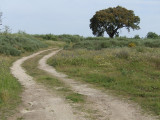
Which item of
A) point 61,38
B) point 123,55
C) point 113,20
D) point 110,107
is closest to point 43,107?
point 110,107

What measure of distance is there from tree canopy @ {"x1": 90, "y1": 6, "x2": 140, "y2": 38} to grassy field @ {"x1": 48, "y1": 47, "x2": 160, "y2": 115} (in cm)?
3279

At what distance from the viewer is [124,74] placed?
42.6 ft

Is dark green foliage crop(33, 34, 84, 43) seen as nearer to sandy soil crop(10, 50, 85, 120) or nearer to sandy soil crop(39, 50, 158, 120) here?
sandy soil crop(39, 50, 158, 120)

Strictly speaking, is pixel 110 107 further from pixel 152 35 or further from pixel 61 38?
pixel 61 38

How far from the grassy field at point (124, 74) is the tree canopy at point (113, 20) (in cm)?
3279

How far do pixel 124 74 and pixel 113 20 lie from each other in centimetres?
3911

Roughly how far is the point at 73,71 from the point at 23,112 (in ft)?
27.9

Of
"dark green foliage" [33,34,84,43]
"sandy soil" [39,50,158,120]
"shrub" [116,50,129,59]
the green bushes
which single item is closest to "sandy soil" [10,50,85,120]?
"sandy soil" [39,50,158,120]

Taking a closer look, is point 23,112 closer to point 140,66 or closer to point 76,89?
Answer: point 76,89

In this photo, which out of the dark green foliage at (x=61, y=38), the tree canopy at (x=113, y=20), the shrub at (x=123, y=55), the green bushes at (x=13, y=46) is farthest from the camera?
the dark green foliage at (x=61, y=38)

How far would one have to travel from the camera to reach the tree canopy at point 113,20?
51.0 m

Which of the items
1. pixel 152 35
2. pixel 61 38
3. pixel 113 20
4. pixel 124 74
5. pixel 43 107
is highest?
pixel 113 20

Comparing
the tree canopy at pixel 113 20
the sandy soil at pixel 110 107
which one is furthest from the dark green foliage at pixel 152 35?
the sandy soil at pixel 110 107

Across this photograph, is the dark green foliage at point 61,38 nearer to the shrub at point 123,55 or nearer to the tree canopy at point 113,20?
the tree canopy at point 113,20
